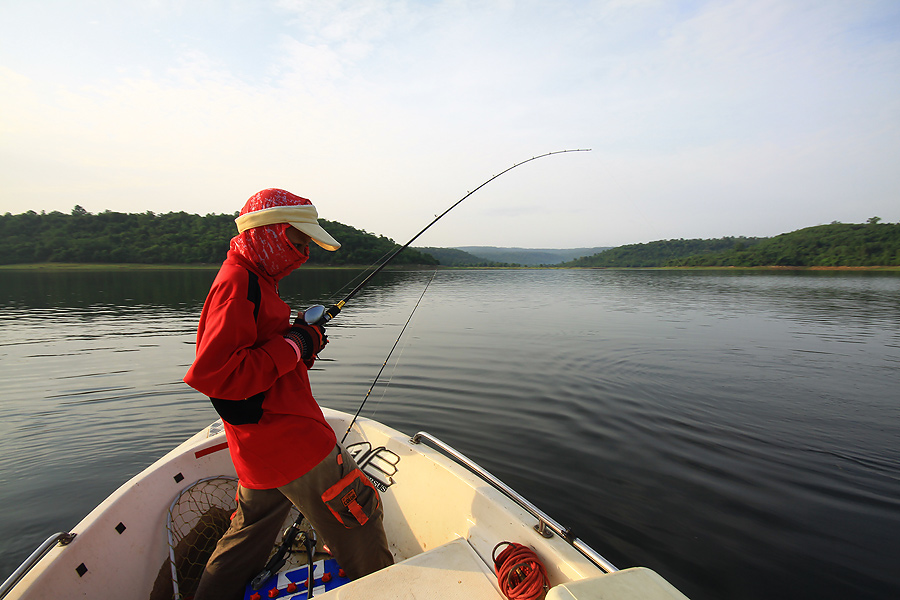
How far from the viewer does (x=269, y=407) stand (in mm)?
1845

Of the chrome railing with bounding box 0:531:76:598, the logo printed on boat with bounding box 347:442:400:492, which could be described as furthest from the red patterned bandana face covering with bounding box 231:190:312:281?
the logo printed on boat with bounding box 347:442:400:492

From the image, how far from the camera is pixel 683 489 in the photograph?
13.9ft

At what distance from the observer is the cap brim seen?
190 centimetres

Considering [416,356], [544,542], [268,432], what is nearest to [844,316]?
[416,356]

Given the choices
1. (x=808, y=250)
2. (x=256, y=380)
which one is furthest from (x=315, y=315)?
(x=808, y=250)

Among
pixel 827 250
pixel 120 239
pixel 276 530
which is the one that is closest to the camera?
pixel 276 530

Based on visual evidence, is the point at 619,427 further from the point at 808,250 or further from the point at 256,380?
the point at 808,250

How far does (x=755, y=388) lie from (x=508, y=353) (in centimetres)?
495

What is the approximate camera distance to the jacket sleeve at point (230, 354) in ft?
5.24

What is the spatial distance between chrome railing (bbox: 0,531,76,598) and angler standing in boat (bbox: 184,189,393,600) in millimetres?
716

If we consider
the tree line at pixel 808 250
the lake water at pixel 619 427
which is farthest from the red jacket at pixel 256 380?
the tree line at pixel 808 250

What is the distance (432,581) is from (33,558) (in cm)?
179

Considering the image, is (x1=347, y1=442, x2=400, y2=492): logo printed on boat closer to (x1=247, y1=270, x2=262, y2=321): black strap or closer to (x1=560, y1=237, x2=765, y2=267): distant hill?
(x1=247, y1=270, x2=262, y2=321): black strap

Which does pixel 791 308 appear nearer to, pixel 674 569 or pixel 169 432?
pixel 674 569
